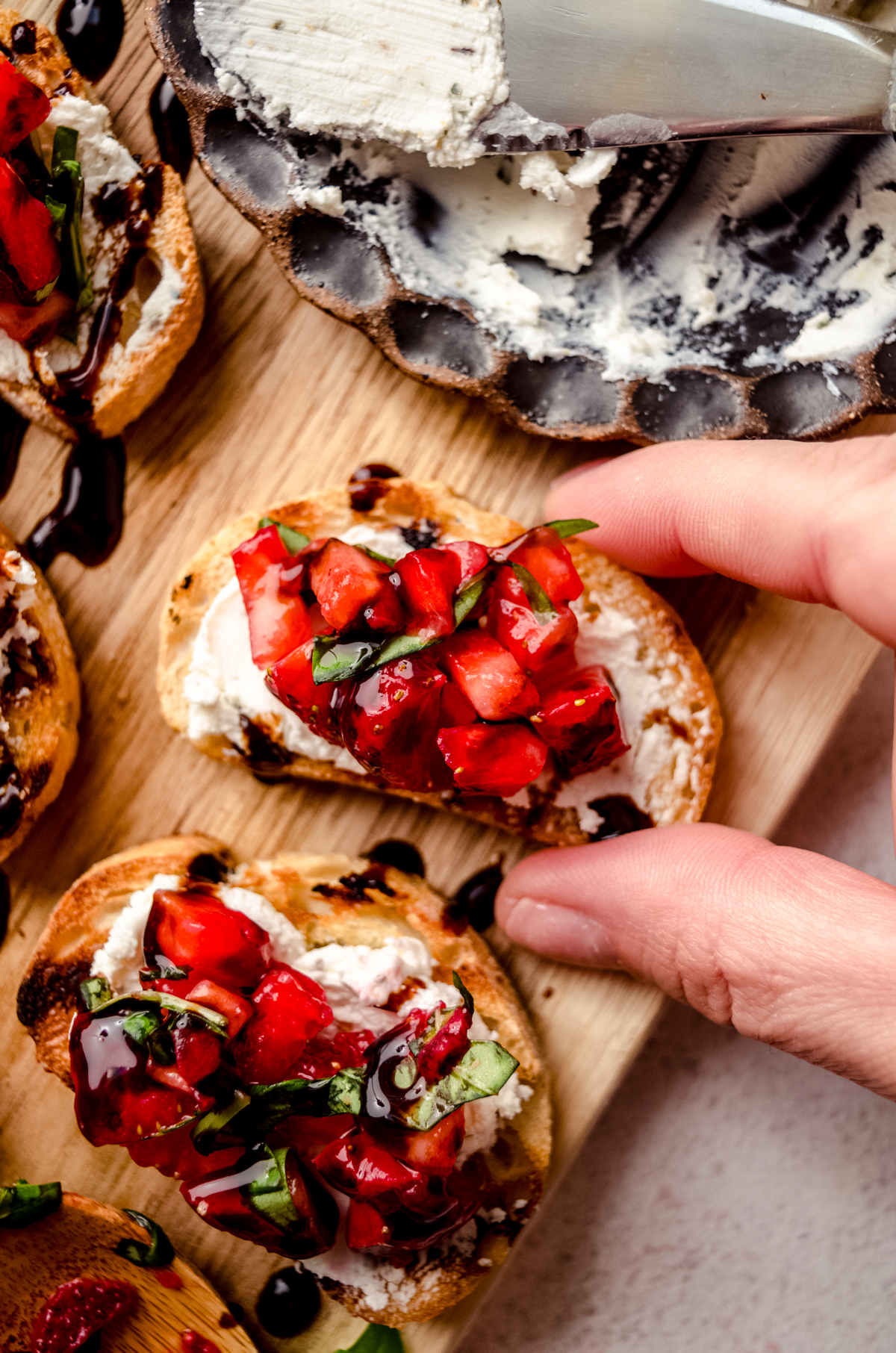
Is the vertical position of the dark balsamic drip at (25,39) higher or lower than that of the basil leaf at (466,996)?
higher

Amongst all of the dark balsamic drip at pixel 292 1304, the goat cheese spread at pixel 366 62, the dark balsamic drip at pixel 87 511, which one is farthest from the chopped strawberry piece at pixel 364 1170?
the goat cheese spread at pixel 366 62

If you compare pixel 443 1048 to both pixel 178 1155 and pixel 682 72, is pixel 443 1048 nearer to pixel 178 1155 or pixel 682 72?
pixel 178 1155

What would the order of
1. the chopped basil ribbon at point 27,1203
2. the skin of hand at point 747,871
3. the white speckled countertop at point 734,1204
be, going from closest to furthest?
1. the skin of hand at point 747,871
2. the chopped basil ribbon at point 27,1203
3. the white speckled countertop at point 734,1204

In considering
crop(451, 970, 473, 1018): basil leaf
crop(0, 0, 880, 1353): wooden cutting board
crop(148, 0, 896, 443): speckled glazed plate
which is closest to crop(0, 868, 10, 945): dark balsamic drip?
crop(0, 0, 880, 1353): wooden cutting board

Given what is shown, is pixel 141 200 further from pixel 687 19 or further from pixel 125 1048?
pixel 125 1048

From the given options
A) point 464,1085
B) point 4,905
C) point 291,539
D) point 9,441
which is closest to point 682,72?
point 291,539

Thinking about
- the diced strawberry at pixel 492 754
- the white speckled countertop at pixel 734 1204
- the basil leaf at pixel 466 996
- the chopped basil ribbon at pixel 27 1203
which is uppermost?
the diced strawberry at pixel 492 754

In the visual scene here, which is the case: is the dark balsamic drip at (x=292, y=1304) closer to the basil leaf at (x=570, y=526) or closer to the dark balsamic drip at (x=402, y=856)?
the dark balsamic drip at (x=402, y=856)
